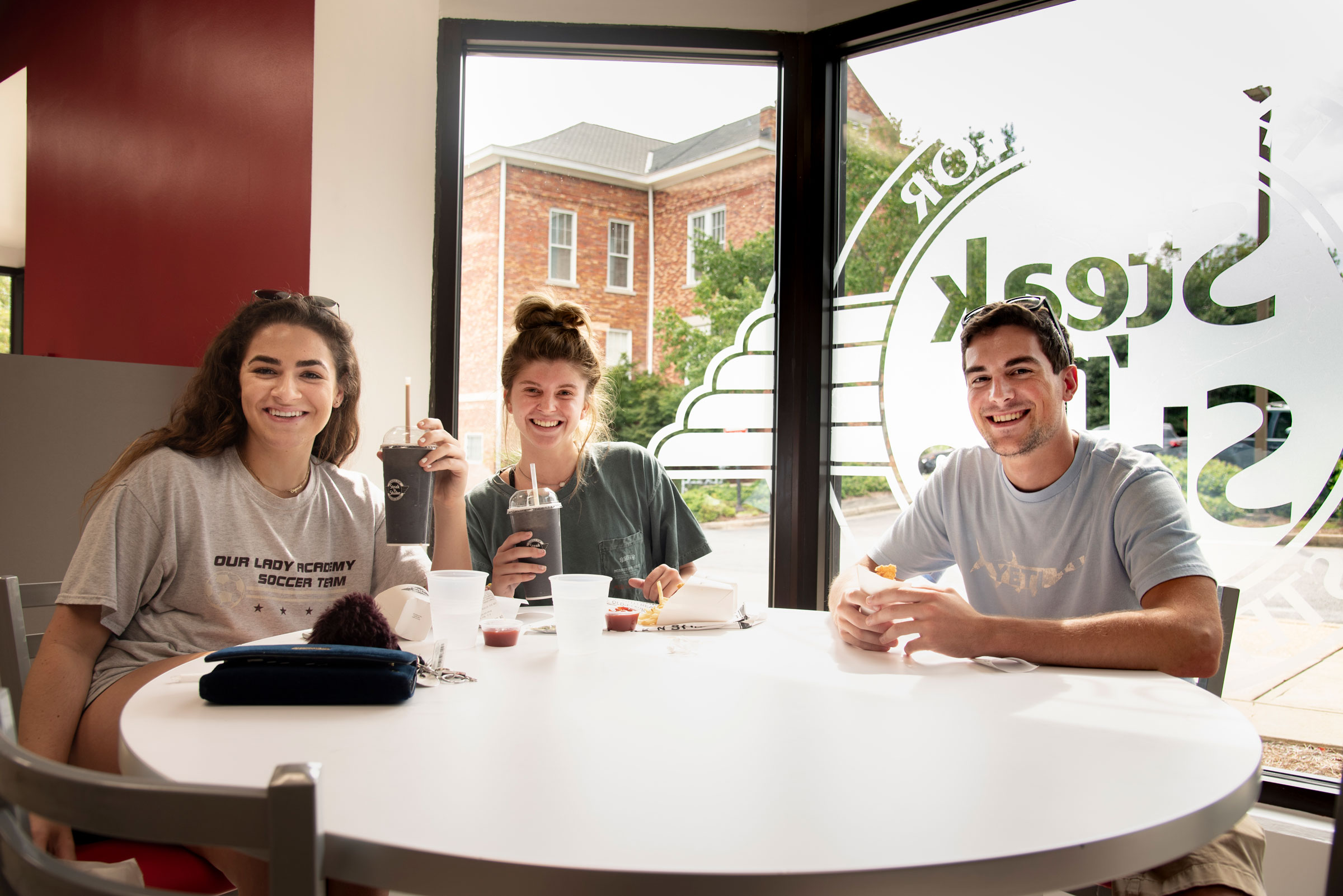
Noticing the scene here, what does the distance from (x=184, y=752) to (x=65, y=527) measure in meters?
2.30

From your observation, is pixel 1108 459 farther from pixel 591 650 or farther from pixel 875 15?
pixel 875 15

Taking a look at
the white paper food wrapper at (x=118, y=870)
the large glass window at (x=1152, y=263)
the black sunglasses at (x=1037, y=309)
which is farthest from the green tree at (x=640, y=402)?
the white paper food wrapper at (x=118, y=870)

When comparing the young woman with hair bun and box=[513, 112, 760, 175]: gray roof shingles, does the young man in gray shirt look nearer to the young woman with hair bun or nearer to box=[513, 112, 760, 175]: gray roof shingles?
the young woman with hair bun

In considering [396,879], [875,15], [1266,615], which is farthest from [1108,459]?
[875,15]

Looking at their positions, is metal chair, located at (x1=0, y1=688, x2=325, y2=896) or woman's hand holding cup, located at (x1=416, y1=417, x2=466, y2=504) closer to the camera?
metal chair, located at (x1=0, y1=688, x2=325, y2=896)

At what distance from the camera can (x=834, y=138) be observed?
293cm

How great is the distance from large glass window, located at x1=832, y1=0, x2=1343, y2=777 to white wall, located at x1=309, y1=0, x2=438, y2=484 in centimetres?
147

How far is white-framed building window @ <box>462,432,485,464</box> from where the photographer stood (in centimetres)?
300

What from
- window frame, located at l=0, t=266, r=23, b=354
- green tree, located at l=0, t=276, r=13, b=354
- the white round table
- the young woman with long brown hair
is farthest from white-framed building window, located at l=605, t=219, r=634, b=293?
green tree, located at l=0, t=276, r=13, b=354

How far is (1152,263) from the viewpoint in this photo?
2.30m

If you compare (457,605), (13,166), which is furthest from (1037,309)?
(13,166)

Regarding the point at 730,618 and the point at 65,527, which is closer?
the point at 730,618

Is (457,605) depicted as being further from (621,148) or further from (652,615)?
(621,148)

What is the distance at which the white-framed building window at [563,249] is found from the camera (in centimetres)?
308
